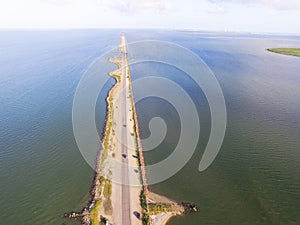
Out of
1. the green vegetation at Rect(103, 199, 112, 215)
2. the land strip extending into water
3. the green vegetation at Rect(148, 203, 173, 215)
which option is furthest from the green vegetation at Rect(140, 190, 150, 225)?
the green vegetation at Rect(103, 199, 112, 215)

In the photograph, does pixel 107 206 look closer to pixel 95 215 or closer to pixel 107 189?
pixel 95 215

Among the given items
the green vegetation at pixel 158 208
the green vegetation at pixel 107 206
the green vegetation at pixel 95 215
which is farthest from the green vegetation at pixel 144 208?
the green vegetation at pixel 95 215

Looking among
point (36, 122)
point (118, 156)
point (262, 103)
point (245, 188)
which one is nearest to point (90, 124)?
point (36, 122)

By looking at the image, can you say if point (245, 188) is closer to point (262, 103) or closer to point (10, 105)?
point (262, 103)

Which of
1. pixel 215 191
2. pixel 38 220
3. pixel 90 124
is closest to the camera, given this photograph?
pixel 38 220

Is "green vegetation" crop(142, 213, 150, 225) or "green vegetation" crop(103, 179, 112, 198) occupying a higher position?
"green vegetation" crop(103, 179, 112, 198)

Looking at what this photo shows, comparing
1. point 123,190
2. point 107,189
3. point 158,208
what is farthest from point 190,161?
point 107,189

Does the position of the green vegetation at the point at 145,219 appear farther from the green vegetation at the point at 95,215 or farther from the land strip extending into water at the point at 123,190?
the green vegetation at the point at 95,215

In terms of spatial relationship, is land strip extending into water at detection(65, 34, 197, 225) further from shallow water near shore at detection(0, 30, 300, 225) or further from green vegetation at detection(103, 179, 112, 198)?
shallow water near shore at detection(0, 30, 300, 225)
